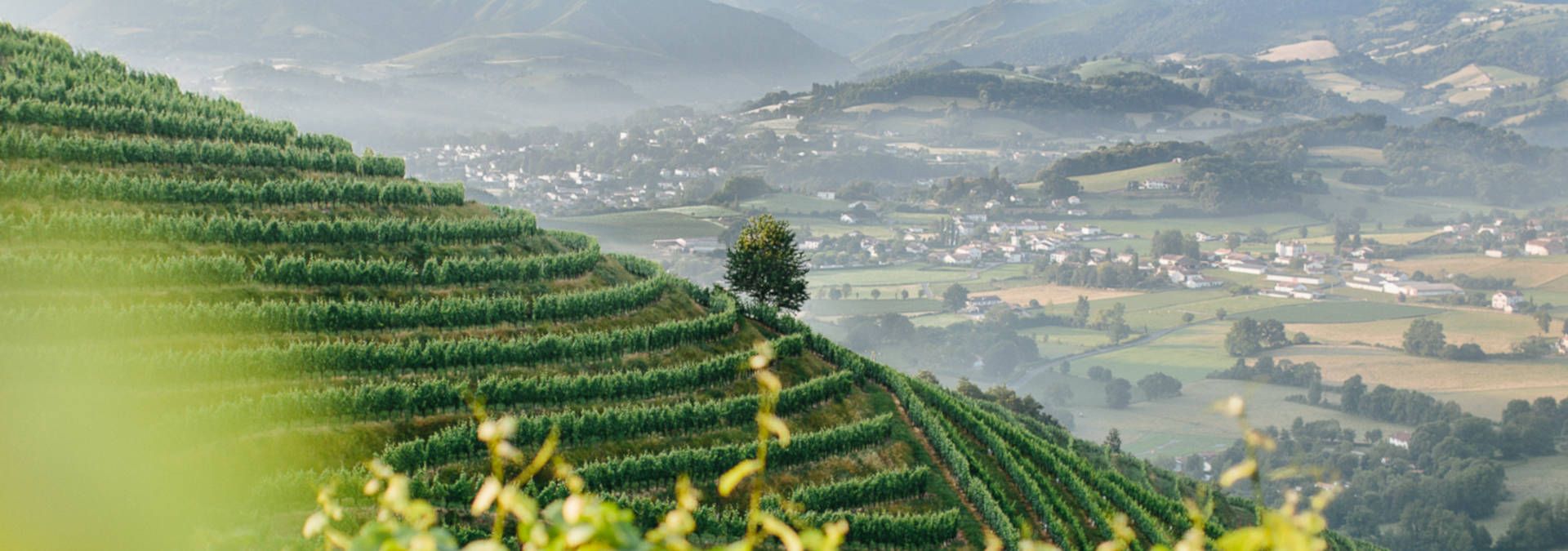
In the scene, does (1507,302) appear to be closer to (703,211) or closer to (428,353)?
(703,211)

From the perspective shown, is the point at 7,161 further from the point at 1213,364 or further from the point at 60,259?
the point at 1213,364

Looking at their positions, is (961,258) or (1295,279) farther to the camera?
(961,258)

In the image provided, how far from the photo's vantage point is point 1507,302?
161 metres

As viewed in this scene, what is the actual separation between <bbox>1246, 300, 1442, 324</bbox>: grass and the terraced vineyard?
362 ft

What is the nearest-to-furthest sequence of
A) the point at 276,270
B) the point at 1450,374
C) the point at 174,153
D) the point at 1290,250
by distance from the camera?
the point at 276,270 → the point at 174,153 → the point at 1450,374 → the point at 1290,250

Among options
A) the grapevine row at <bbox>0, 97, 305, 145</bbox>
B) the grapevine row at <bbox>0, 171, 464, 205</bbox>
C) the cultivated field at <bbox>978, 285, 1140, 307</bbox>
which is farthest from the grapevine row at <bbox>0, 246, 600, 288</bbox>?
the cultivated field at <bbox>978, 285, 1140, 307</bbox>

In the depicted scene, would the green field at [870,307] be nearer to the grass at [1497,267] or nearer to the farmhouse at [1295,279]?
the farmhouse at [1295,279]

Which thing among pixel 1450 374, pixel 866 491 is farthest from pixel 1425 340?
pixel 866 491

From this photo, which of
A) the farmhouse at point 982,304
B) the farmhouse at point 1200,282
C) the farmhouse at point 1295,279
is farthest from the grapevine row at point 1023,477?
the farmhouse at point 1295,279

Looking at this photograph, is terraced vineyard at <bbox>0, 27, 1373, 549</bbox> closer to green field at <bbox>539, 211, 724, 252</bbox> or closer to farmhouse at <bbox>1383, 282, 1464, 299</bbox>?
green field at <bbox>539, 211, 724, 252</bbox>

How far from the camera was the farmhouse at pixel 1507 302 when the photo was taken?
15988 centimetres

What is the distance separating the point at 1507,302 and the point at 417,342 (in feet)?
531

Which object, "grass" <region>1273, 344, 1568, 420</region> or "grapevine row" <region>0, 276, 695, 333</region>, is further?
"grass" <region>1273, 344, 1568, 420</region>

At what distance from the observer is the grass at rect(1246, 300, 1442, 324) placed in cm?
14962
